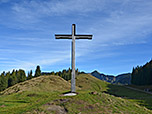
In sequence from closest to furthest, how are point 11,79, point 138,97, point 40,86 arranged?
point 138,97 < point 40,86 < point 11,79

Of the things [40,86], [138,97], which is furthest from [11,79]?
[138,97]

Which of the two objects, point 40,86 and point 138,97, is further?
point 40,86

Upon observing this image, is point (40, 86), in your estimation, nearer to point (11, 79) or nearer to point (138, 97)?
point (138, 97)

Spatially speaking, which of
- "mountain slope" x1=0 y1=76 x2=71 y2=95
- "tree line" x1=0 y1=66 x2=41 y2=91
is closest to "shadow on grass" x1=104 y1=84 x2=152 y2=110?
"mountain slope" x1=0 y1=76 x2=71 y2=95

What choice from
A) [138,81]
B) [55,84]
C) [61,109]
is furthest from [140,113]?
[138,81]

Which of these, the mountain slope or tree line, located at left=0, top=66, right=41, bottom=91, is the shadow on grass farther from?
tree line, located at left=0, top=66, right=41, bottom=91

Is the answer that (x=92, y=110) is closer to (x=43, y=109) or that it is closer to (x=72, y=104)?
(x=72, y=104)

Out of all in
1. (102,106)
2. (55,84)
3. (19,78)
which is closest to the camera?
(102,106)

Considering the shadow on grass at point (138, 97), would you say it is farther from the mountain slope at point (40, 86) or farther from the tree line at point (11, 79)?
the tree line at point (11, 79)

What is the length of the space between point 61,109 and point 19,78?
348 ft

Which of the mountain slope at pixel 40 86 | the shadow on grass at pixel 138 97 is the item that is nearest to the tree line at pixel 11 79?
the mountain slope at pixel 40 86

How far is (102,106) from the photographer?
49.4ft

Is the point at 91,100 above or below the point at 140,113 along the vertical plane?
above

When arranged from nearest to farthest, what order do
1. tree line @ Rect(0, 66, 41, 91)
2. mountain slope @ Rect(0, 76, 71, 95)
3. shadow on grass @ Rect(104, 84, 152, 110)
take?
1. shadow on grass @ Rect(104, 84, 152, 110)
2. mountain slope @ Rect(0, 76, 71, 95)
3. tree line @ Rect(0, 66, 41, 91)
